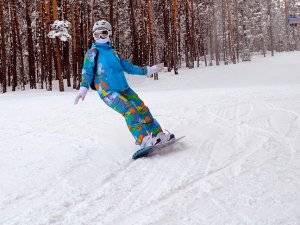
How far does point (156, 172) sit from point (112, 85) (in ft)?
5.46

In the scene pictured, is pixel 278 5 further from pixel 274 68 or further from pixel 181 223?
pixel 181 223

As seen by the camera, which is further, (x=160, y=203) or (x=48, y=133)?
(x=48, y=133)

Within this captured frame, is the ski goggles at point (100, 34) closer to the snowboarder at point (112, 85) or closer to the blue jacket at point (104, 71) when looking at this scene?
the snowboarder at point (112, 85)

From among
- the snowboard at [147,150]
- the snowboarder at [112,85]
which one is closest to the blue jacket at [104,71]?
the snowboarder at [112,85]

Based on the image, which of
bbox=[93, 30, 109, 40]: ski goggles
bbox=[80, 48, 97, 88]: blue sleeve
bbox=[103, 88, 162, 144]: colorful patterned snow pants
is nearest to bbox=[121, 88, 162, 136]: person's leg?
bbox=[103, 88, 162, 144]: colorful patterned snow pants

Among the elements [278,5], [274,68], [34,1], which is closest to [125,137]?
[274,68]

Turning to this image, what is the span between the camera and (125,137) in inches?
241

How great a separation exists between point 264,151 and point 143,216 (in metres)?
2.46

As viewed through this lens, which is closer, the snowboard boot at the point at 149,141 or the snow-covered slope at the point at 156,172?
the snow-covered slope at the point at 156,172

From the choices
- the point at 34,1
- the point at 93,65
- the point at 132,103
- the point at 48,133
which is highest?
the point at 34,1

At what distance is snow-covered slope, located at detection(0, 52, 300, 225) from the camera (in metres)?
2.89

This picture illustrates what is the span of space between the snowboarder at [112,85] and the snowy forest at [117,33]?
16.4 metres

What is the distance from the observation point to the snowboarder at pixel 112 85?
16.9 ft

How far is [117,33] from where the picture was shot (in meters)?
33.3
